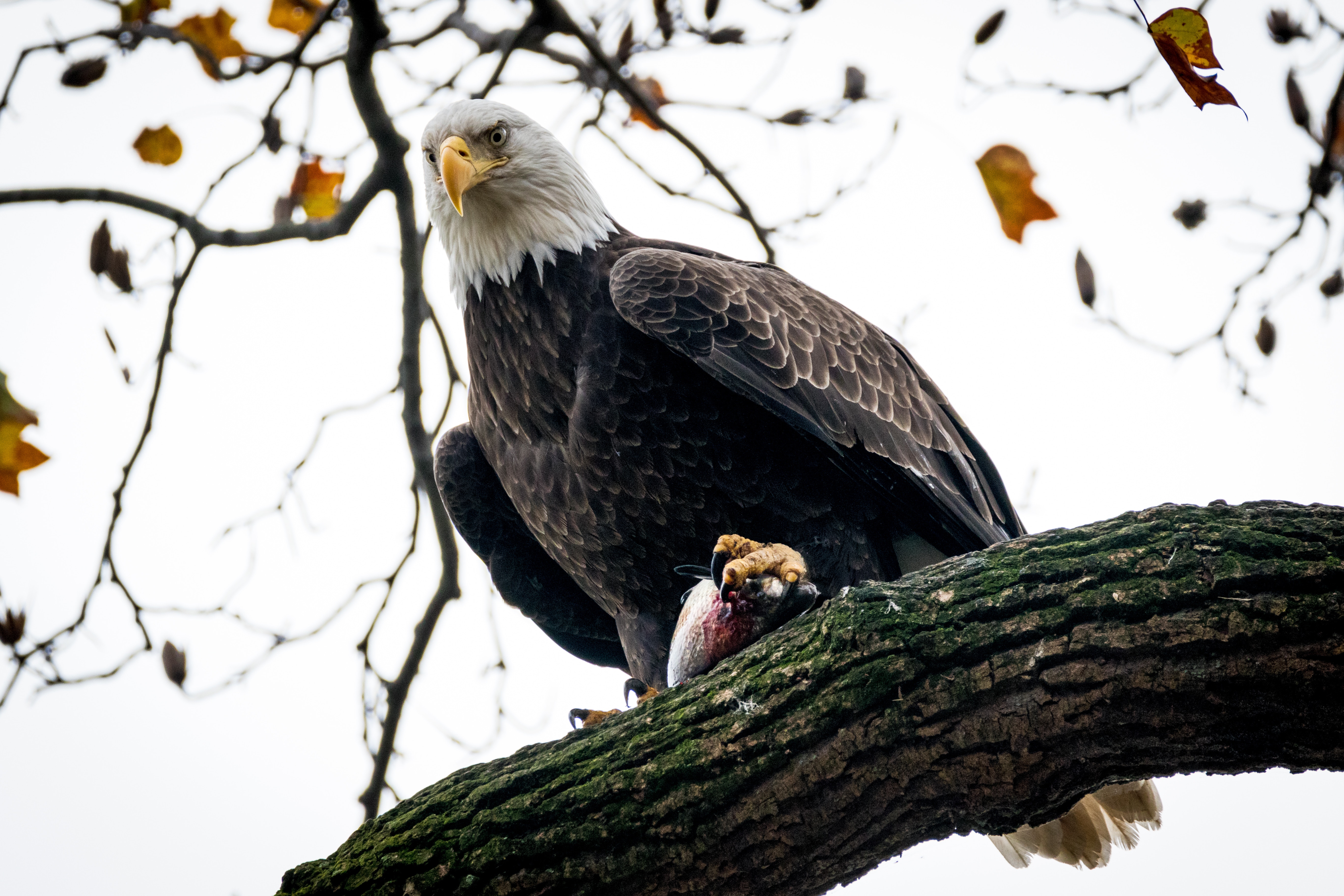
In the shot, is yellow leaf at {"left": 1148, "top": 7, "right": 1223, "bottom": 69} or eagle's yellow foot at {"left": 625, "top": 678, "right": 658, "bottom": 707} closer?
yellow leaf at {"left": 1148, "top": 7, "right": 1223, "bottom": 69}

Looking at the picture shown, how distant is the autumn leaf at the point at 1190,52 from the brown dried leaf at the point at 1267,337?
4.94 feet

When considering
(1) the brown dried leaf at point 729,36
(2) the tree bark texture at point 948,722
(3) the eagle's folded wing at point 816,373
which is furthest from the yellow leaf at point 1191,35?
(1) the brown dried leaf at point 729,36

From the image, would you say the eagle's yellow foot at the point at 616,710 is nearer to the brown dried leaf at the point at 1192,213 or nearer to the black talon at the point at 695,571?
the black talon at the point at 695,571

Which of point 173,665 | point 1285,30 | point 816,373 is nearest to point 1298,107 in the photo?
point 1285,30

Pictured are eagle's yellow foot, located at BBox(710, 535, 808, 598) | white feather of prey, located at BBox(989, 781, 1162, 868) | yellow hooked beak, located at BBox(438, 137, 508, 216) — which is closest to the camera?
eagle's yellow foot, located at BBox(710, 535, 808, 598)

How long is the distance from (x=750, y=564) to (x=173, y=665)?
82.7 inches

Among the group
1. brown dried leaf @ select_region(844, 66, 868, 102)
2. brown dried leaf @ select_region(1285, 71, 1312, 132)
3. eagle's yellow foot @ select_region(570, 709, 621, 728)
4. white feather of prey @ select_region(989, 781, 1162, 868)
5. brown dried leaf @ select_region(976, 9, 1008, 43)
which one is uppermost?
brown dried leaf @ select_region(844, 66, 868, 102)

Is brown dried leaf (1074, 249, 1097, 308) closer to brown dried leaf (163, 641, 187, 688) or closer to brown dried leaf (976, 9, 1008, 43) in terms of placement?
brown dried leaf (976, 9, 1008, 43)

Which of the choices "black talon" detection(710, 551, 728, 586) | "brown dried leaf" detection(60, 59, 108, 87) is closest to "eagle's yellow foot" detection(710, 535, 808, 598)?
"black talon" detection(710, 551, 728, 586)

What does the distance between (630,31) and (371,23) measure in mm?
892

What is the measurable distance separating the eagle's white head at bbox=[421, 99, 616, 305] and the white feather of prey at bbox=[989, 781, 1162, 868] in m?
2.37

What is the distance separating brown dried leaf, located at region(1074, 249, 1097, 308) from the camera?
331cm

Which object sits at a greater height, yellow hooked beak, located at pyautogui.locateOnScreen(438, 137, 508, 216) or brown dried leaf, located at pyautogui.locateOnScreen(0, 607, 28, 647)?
yellow hooked beak, located at pyautogui.locateOnScreen(438, 137, 508, 216)

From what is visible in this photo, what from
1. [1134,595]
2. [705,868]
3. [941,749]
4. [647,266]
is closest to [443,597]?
[647,266]
